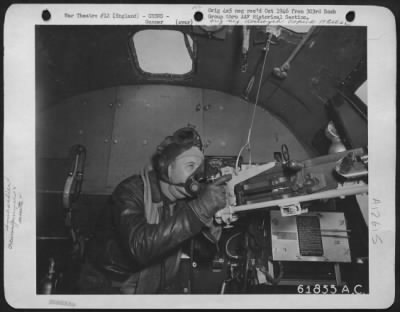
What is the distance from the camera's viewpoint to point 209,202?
3.86 feet

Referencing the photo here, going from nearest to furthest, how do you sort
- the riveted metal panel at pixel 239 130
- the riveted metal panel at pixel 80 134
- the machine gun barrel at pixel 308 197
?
the machine gun barrel at pixel 308 197 < the riveted metal panel at pixel 80 134 < the riveted metal panel at pixel 239 130

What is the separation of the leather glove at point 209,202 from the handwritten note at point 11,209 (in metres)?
0.63

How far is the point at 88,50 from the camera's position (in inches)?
50.0

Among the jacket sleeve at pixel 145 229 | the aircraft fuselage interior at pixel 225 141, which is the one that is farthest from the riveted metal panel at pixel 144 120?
the jacket sleeve at pixel 145 229

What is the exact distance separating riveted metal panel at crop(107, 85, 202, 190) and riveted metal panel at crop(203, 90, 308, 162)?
60mm

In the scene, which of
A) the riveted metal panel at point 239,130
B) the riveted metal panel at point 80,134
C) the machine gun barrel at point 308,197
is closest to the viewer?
the machine gun barrel at point 308,197

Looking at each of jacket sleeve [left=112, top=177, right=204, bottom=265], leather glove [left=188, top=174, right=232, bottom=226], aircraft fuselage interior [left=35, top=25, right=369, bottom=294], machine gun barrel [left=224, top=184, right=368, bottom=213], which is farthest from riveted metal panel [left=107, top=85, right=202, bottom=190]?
machine gun barrel [left=224, top=184, right=368, bottom=213]

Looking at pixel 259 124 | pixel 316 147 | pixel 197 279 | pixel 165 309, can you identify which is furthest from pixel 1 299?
pixel 316 147

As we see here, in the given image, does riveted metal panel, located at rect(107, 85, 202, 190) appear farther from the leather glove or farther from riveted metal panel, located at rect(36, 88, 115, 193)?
the leather glove

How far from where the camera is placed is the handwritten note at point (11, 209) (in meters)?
1.21

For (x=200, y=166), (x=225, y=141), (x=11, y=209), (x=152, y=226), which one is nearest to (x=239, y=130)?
(x=225, y=141)

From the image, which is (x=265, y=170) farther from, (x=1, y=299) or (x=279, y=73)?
(x=1, y=299)

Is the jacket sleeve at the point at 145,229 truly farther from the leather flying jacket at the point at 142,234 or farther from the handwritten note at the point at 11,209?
the handwritten note at the point at 11,209

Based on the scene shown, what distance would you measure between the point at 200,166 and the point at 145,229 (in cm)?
32
